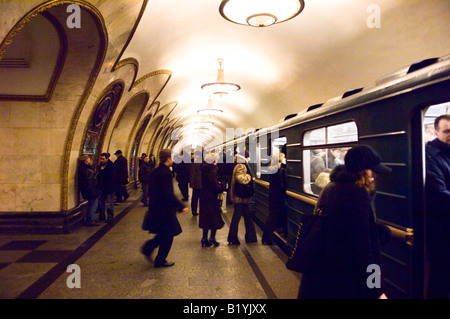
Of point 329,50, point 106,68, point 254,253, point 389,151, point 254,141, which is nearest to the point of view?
point 389,151

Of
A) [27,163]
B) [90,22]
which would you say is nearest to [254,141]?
[90,22]

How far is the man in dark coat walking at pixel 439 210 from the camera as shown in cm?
282

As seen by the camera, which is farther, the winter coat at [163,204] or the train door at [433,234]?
the winter coat at [163,204]

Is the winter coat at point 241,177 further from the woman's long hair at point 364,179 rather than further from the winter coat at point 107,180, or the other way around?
the woman's long hair at point 364,179

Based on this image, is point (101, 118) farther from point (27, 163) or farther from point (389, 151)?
point (389, 151)

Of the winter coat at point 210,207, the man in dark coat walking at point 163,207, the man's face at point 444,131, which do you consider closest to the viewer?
the man's face at point 444,131

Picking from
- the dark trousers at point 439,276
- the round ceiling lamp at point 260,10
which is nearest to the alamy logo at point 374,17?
the round ceiling lamp at point 260,10

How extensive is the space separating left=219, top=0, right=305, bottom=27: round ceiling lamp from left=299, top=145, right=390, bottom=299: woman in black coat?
3.84 meters

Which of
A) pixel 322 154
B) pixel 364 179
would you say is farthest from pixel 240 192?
pixel 364 179

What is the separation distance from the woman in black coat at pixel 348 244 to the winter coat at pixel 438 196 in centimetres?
97

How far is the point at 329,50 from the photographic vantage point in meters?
8.22

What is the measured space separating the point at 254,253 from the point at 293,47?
5.67 metres

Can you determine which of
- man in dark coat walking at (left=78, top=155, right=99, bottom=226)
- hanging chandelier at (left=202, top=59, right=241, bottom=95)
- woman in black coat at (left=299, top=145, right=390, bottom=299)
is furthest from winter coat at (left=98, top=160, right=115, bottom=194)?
woman in black coat at (left=299, top=145, right=390, bottom=299)

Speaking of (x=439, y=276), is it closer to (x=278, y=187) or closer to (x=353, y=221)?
(x=353, y=221)
